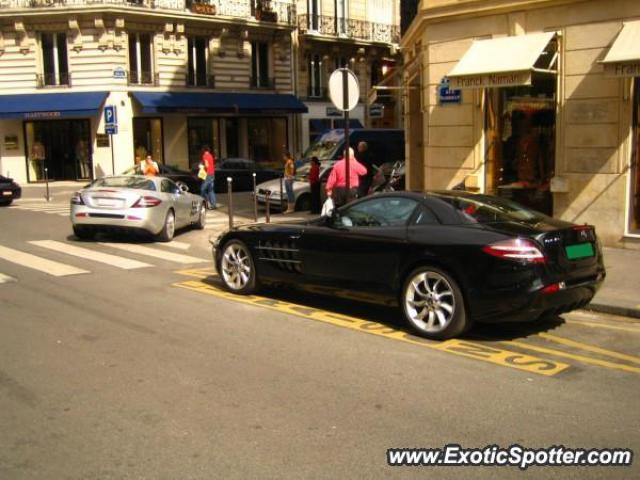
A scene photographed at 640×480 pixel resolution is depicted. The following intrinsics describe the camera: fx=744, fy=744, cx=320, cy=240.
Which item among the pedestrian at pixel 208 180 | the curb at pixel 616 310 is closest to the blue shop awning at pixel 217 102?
the pedestrian at pixel 208 180

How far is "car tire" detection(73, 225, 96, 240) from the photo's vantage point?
14609 millimetres

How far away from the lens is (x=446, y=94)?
1438cm

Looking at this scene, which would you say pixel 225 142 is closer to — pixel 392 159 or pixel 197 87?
pixel 197 87

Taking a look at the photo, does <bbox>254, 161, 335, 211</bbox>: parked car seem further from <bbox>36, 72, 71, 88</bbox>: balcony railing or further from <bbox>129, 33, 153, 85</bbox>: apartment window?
<bbox>36, 72, 71, 88</bbox>: balcony railing

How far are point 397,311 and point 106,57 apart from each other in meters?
26.8

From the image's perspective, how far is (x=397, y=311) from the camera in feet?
27.9

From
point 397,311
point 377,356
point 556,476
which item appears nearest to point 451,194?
point 397,311

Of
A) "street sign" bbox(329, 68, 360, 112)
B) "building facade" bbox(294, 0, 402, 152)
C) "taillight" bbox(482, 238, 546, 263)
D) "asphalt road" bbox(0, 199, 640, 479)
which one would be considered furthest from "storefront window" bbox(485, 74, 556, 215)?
"building facade" bbox(294, 0, 402, 152)

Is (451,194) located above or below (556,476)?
above

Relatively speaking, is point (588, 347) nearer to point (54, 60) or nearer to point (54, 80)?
point (54, 80)

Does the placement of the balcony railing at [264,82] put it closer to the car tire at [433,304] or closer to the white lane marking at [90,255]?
the white lane marking at [90,255]

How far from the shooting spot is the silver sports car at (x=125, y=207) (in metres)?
14.0

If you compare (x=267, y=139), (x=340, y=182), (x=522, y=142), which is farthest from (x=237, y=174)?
(x=522, y=142)

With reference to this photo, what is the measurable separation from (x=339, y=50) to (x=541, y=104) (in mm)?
28312
